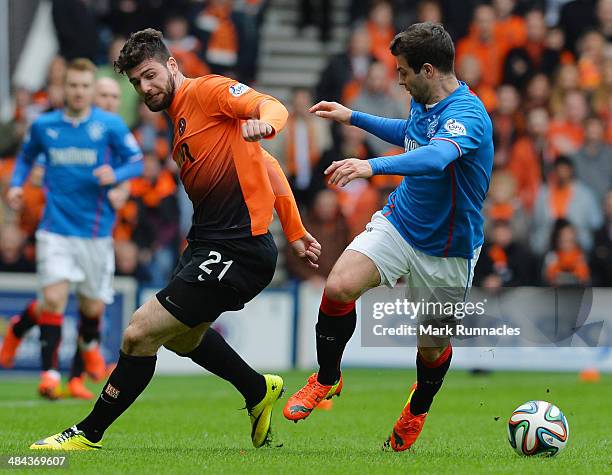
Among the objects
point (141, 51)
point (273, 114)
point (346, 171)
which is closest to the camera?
point (346, 171)

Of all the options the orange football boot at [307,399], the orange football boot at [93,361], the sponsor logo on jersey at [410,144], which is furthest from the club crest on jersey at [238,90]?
the orange football boot at [93,361]

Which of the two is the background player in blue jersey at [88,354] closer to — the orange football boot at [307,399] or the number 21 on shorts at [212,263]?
the orange football boot at [307,399]

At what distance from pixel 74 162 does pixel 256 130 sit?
5397 mm

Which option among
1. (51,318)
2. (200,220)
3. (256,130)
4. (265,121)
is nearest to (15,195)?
(51,318)

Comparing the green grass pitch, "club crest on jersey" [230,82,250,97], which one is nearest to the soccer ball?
the green grass pitch

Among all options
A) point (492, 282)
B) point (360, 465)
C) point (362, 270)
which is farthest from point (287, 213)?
point (492, 282)

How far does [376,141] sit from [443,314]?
10.5 meters

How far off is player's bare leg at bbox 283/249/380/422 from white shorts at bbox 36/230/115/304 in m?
4.40

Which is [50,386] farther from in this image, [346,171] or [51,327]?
[346,171]

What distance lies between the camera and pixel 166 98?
294 inches

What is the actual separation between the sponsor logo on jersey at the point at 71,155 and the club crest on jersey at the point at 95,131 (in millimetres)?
110

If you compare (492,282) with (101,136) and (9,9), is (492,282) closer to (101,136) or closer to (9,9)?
(101,136)

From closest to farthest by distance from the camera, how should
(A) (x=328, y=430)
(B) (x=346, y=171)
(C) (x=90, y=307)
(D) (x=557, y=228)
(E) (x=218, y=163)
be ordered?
(B) (x=346, y=171)
(E) (x=218, y=163)
(A) (x=328, y=430)
(C) (x=90, y=307)
(D) (x=557, y=228)

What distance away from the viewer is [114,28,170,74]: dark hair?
23.9 feet
